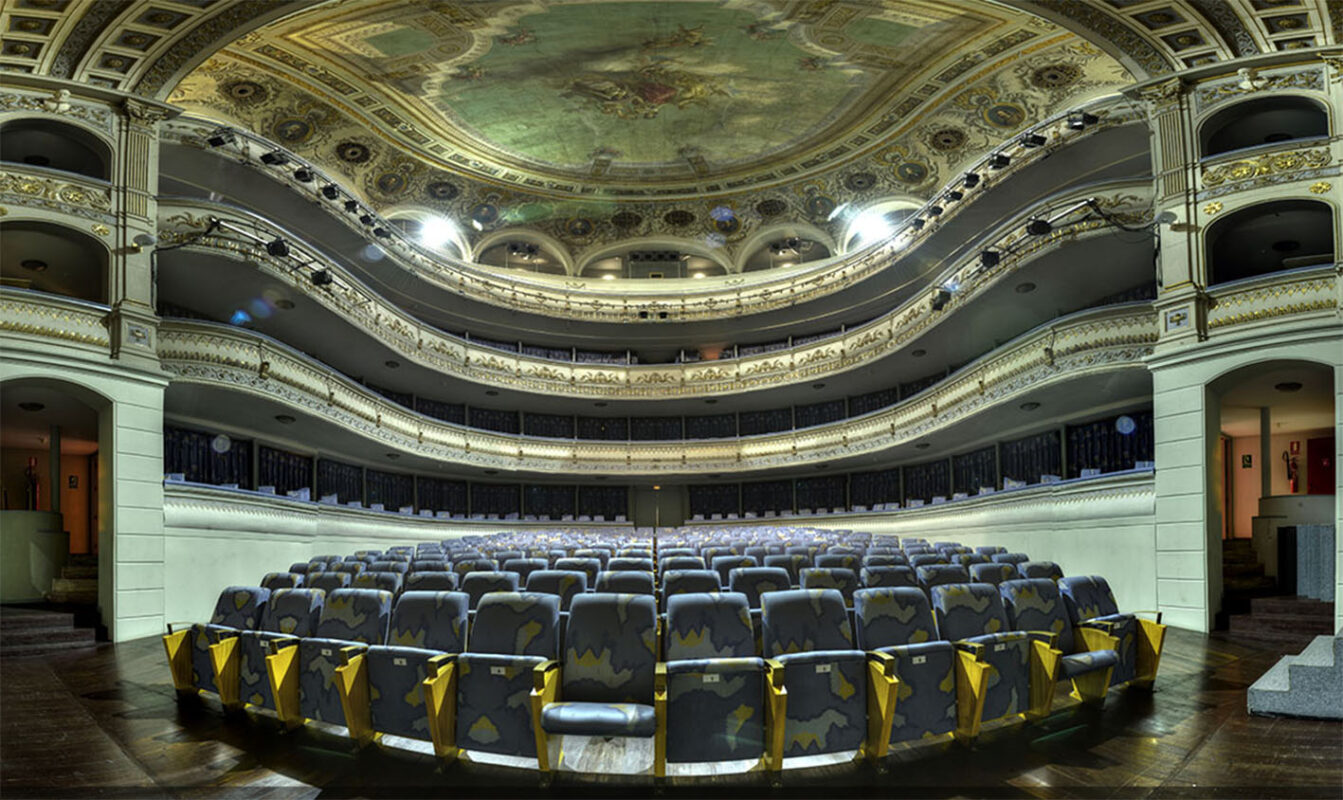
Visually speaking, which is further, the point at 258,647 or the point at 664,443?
the point at 664,443

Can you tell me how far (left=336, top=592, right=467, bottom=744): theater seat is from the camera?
426cm

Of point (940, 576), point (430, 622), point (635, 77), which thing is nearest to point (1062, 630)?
point (940, 576)

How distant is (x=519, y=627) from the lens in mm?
4469

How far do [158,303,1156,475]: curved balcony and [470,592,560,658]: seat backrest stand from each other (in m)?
9.57

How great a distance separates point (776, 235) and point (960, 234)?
30.0 feet

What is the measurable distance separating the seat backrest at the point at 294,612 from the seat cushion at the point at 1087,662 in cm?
464

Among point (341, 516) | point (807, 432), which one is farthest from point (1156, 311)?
point (341, 516)

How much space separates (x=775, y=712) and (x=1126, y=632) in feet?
9.80

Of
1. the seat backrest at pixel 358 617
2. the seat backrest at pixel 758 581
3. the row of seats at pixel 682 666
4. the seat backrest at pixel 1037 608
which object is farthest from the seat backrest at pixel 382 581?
the seat backrest at pixel 1037 608

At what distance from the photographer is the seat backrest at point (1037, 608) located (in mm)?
5145

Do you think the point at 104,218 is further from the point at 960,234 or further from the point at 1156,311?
the point at 960,234

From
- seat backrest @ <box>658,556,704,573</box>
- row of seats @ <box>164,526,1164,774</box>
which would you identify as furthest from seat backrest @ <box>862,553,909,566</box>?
row of seats @ <box>164,526,1164,774</box>

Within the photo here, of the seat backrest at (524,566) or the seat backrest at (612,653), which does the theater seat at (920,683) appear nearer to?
the seat backrest at (612,653)

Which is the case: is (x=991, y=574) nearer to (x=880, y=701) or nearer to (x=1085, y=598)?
(x=1085, y=598)
